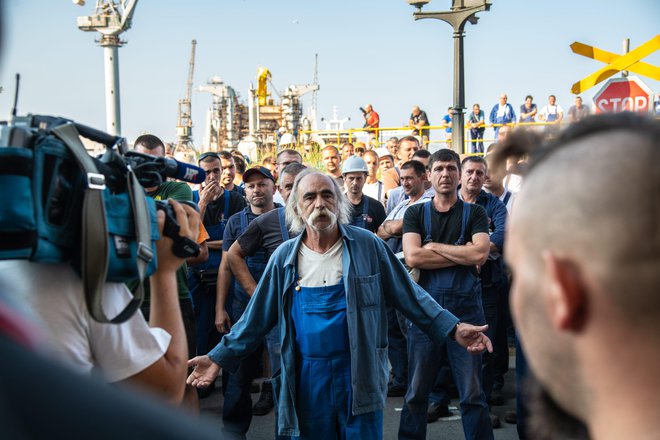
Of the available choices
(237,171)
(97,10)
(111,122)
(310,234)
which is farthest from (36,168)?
(97,10)

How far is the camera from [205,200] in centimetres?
699

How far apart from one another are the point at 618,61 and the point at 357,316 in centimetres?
734

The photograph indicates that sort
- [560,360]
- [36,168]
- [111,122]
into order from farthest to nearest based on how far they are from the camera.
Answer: [111,122]
[36,168]
[560,360]

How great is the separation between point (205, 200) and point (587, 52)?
6.02 meters

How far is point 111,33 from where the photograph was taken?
108 ft

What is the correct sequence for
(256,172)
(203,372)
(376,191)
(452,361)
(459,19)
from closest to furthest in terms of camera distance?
(203,372) < (452,361) < (256,172) < (376,191) < (459,19)

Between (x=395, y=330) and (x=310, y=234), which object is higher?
(x=310, y=234)

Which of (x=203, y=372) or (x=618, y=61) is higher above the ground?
(x=618, y=61)

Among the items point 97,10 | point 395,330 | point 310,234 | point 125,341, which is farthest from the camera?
point 97,10

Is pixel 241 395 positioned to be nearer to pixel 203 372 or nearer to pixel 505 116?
pixel 203 372

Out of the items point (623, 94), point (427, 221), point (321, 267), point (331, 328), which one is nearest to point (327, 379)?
point (331, 328)

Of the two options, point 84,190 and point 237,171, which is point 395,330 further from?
point 84,190

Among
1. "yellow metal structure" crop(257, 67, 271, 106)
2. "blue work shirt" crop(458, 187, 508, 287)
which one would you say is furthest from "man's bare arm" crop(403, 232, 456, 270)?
"yellow metal structure" crop(257, 67, 271, 106)

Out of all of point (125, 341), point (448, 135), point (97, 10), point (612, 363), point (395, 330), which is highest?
point (97, 10)
